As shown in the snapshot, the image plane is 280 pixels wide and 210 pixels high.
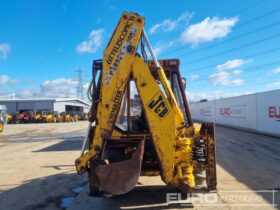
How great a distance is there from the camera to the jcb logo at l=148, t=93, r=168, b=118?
5.33 m

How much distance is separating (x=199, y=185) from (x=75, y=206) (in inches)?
95.7

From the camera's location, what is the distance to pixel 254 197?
6.41 metres

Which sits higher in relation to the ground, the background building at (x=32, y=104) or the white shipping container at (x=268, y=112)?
the background building at (x=32, y=104)

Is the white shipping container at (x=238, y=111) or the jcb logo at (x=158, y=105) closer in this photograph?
the jcb logo at (x=158, y=105)

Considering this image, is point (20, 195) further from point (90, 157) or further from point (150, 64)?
point (150, 64)

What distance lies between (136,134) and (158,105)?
3.32 ft

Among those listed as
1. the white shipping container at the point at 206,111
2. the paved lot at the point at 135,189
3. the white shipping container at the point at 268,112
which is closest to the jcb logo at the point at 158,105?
the paved lot at the point at 135,189

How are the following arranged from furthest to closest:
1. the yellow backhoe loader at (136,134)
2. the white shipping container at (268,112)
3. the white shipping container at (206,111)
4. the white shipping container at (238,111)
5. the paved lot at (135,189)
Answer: the white shipping container at (206,111), the white shipping container at (238,111), the white shipping container at (268,112), the paved lot at (135,189), the yellow backhoe loader at (136,134)

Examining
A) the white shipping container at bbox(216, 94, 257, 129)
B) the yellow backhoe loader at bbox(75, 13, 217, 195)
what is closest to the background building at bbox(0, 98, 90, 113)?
the white shipping container at bbox(216, 94, 257, 129)

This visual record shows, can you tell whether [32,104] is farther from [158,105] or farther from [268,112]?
[158,105]

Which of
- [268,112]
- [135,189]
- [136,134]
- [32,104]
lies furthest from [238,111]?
[32,104]

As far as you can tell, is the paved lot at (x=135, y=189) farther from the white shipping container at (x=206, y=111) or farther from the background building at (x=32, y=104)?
the background building at (x=32, y=104)

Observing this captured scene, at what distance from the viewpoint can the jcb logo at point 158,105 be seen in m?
5.33

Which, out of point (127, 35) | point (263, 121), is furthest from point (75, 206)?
point (263, 121)
